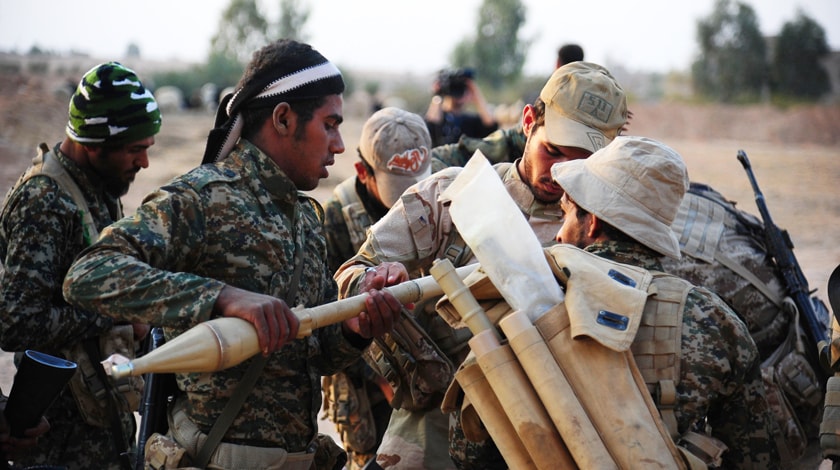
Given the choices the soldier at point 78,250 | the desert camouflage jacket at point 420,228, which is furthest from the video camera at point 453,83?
the desert camouflage jacket at point 420,228

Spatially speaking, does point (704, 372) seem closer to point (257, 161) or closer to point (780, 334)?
point (257, 161)

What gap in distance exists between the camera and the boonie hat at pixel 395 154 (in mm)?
5344

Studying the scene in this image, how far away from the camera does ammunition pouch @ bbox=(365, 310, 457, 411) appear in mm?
3703

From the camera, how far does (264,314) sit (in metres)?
2.60

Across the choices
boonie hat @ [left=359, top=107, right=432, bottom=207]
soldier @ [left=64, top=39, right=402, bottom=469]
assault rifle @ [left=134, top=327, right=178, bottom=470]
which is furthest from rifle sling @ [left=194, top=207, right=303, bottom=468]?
boonie hat @ [left=359, top=107, right=432, bottom=207]

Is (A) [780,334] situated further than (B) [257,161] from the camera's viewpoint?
Yes

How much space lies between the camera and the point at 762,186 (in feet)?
70.2

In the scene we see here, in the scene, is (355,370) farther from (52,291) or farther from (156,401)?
(156,401)

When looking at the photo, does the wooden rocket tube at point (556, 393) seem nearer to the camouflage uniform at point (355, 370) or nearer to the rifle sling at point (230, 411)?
the rifle sling at point (230, 411)

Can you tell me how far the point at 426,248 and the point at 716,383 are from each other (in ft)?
4.97

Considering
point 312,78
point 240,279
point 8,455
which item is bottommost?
point 8,455

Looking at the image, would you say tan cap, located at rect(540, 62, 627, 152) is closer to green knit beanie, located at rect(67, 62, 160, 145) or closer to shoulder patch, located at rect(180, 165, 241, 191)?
shoulder patch, located at rect(180, 165, 241, 191)

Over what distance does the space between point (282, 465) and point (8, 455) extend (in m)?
1.17

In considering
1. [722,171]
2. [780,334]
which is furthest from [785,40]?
[780,334]
